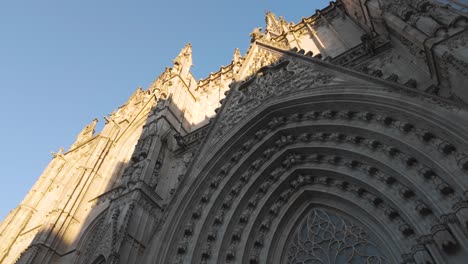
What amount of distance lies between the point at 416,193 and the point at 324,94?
326cm

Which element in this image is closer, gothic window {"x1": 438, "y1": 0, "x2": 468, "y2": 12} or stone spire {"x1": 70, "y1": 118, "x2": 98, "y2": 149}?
gothic window {"x1": 438, "y1": 0, "x2": 468, "y2": 12}

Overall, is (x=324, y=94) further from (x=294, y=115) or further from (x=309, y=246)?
(x=309, y=246)

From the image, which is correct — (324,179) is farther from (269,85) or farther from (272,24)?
(272,24)

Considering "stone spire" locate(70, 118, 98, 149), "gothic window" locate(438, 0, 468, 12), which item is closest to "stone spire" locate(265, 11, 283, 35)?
"gothic window" locate(438, 0, 468, 12)

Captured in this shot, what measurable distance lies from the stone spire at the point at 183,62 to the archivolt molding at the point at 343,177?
7.44 m

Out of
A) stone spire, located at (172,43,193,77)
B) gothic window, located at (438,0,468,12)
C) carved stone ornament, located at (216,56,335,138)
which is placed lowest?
gothic window, located at (438,0,468,12)

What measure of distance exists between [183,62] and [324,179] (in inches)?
419

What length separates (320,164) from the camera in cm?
938

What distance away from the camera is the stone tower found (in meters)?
6.64

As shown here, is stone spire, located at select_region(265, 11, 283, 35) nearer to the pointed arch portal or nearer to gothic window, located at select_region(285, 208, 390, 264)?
→ the pointed arch portal

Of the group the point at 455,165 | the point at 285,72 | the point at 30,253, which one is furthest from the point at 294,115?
the point at 30,253

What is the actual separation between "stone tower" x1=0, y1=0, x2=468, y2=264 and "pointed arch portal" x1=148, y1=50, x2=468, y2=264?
0.10ft

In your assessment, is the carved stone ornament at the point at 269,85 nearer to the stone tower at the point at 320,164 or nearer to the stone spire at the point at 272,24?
the stone tower at the point at 320,164

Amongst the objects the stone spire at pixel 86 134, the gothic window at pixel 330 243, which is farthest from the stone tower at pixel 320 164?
the stone spire at pixel 86 134
